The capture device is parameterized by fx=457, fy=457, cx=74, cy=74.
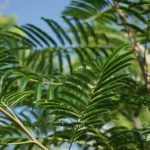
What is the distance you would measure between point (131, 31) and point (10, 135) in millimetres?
730

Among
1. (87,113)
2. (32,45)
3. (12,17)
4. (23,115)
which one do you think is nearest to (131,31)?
(32,45)

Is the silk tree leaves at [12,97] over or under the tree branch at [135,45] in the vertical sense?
→ under

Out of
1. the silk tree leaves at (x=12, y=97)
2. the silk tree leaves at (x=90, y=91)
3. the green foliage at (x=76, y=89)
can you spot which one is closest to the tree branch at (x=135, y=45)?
the green foliage at (x=76, y=89)

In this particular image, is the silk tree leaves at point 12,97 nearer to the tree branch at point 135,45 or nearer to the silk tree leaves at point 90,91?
the silk tree leaves at point 90,91

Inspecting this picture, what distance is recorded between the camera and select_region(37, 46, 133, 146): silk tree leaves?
138cm

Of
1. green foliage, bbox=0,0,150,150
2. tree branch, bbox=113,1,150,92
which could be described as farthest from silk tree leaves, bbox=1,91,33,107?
tree branch, bbox=113,1,150,92

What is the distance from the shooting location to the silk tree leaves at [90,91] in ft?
4.51

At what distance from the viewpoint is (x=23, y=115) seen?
2129mm

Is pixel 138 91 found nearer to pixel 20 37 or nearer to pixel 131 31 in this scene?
pixel 131 31

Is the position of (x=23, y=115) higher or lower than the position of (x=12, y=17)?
lower

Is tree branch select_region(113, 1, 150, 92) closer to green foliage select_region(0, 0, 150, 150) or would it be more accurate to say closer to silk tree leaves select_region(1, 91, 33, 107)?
green foliage select_region(0, 0, 150, 150)

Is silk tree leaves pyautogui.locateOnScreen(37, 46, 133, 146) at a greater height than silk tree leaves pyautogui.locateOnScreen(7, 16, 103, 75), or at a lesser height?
lesser

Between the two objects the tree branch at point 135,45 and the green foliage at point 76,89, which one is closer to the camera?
the green foliage at point 76,89

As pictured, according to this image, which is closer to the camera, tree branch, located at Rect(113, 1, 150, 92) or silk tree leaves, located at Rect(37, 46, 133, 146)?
silk tree leaves, located at Rect(37, 46, 133, 146)
